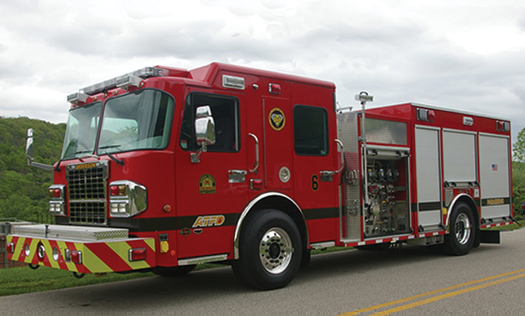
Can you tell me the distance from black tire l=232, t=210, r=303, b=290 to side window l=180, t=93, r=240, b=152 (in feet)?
3.46

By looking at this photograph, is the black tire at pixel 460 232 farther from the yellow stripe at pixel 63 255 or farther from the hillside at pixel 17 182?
the hillside at pixel 17 182

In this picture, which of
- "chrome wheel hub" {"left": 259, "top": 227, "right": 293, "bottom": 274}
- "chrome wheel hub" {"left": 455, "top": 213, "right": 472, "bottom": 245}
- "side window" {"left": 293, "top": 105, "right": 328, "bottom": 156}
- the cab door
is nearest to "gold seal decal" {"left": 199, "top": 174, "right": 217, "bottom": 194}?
the cab door

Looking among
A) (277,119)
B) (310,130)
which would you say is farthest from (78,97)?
→ (310,130)

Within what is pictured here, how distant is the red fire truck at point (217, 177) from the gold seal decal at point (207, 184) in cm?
2

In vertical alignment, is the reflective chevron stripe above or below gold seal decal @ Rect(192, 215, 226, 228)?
below

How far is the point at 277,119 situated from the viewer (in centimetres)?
716

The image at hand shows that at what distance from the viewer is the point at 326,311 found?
5477mm

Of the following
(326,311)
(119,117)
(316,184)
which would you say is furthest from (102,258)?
(316,184)

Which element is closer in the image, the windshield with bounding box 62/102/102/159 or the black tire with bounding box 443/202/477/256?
the windshield with bounding box 62/102/102/159

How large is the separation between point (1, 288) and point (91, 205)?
2.08 m

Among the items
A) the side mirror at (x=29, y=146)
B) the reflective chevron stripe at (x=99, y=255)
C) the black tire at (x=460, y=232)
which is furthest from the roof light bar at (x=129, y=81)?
the black tire at (x=460, y=232)

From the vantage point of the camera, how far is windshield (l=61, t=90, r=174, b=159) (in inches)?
232

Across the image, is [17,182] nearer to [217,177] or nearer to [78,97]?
[78,97]

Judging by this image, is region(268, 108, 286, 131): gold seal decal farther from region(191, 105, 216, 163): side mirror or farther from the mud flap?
the mud flap
